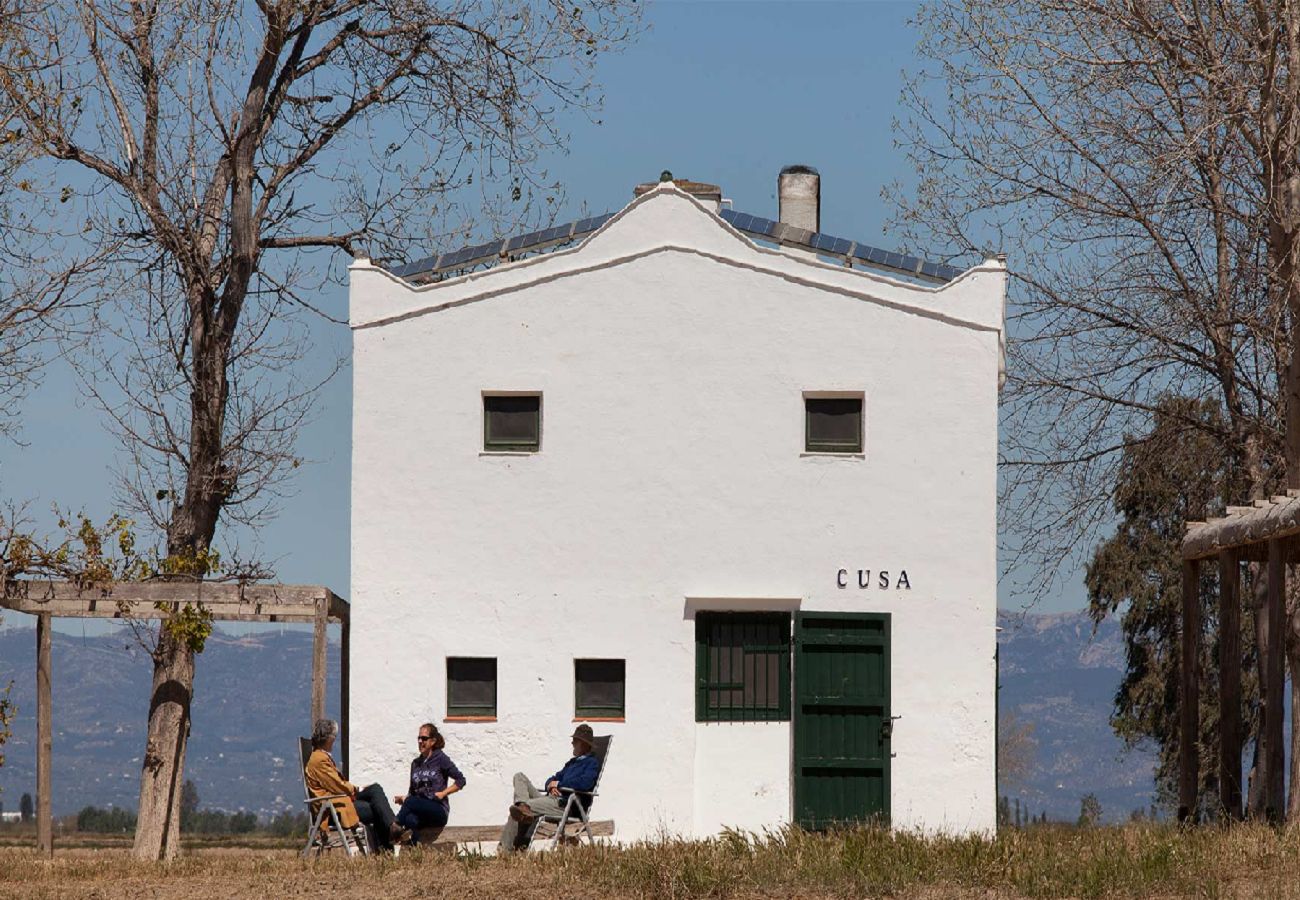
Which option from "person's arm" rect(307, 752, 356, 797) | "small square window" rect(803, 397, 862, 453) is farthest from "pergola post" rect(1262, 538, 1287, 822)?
"person's arm" rect(307, 752, 356, 797)

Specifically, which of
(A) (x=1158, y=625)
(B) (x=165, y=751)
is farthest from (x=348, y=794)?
(A) (x=1158, y=625)

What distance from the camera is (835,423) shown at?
2059 cm

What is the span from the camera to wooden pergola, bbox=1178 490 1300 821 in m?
18.0

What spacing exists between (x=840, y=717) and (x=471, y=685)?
3.57 metres

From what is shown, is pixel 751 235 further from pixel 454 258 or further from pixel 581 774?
pixel 581 774

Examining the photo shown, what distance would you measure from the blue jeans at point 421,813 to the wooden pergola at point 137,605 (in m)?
1.88

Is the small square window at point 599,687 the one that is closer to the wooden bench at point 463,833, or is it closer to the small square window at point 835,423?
the wooden bench at point 463,833

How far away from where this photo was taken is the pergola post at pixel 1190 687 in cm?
2098

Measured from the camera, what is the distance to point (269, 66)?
24391mm

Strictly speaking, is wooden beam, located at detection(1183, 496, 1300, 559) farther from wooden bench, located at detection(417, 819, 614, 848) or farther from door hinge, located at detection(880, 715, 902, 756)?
wooden bench, located at detection(417, 819, 614, 848)

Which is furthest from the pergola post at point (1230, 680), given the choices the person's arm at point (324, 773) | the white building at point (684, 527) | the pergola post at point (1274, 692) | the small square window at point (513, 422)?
the person's arm at point (324, 773)

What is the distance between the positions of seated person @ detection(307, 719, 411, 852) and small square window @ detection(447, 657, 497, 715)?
199 centimetres

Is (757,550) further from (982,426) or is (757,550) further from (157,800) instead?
(157,800)

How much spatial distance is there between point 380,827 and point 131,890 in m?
3.00
